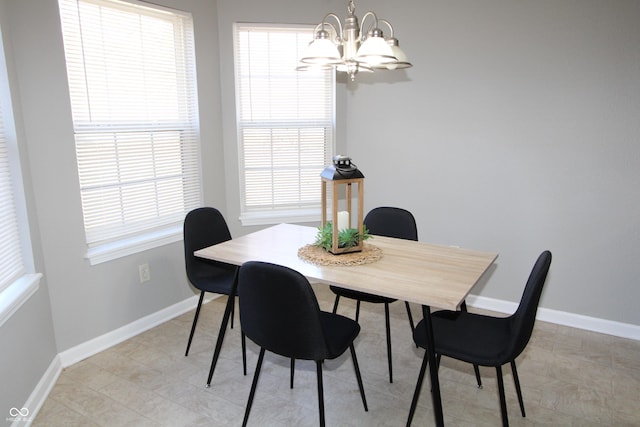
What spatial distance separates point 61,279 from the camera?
263 cm

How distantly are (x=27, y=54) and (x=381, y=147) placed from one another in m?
2.50

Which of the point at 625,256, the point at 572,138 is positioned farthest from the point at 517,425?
the point at 572,138

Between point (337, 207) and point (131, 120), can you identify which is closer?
point (337, 207)

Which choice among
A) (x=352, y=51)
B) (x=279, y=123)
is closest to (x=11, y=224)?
(x=352, y=51)

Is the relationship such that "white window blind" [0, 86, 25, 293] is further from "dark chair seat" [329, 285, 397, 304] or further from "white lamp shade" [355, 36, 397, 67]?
"white lamp shade" [355, 36, 397, 67]

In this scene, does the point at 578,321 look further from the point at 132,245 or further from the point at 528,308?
the point at 132,245

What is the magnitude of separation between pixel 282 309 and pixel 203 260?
1328 mm

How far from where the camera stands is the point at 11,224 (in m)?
2.28

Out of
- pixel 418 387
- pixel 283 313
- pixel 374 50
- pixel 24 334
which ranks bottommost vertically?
pixel 418 387

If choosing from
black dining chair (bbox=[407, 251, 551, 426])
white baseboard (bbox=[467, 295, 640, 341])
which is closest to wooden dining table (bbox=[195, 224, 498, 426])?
black dining chair (bbox=[407, 251, 551, 426])

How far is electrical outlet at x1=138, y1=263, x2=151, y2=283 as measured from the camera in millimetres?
3092

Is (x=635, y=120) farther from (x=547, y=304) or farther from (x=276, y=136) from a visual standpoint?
(x=276, y=136)

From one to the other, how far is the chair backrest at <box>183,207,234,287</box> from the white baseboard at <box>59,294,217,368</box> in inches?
26.1

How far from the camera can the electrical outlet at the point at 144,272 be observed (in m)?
3.09
